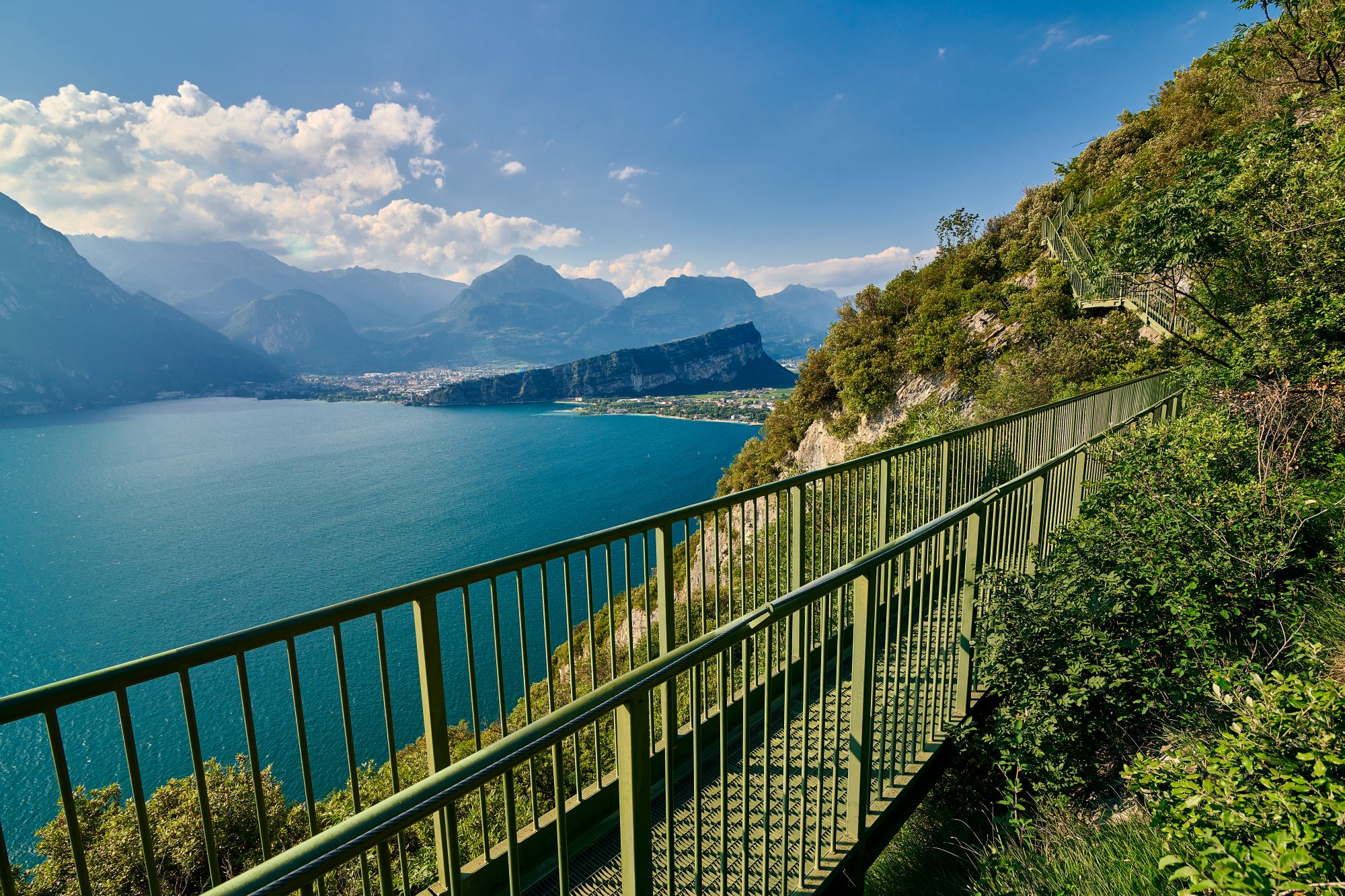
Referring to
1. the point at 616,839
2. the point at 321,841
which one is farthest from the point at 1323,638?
the point at 321,841

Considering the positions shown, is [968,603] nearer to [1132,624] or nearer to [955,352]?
[1132,624]

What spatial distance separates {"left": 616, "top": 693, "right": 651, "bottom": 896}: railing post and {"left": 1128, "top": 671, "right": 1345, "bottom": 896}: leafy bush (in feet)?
4.81

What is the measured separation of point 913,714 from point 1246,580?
2626 mm

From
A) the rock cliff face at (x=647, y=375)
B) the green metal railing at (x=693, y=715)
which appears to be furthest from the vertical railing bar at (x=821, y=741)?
the rock cliff face at (x=647, y=375)

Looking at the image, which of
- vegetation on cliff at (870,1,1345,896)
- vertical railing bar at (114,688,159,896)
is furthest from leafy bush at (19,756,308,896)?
vegetation on cliff at (870,1,1345,896)

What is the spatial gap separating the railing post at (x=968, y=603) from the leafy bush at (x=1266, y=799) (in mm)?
1105

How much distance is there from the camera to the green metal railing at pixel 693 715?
55.0 inches

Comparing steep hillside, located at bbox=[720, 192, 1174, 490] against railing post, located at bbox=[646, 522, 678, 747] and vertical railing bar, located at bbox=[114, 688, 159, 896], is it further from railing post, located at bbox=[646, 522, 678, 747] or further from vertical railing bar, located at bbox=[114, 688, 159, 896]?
vertical railing bar, located at bbox=[114, 688, 159, 896]

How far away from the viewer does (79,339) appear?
12469 centimetres

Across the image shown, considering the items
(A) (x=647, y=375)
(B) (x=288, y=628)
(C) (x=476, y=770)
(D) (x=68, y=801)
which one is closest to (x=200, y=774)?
(D) (x=68, y=801)

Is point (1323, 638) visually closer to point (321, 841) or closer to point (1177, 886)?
A: point (1177, 886)

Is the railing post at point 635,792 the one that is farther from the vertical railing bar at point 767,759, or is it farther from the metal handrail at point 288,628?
the metal handrail at point 288,628

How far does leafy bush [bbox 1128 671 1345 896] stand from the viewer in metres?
1.64

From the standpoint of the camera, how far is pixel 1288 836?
63.1 inches
